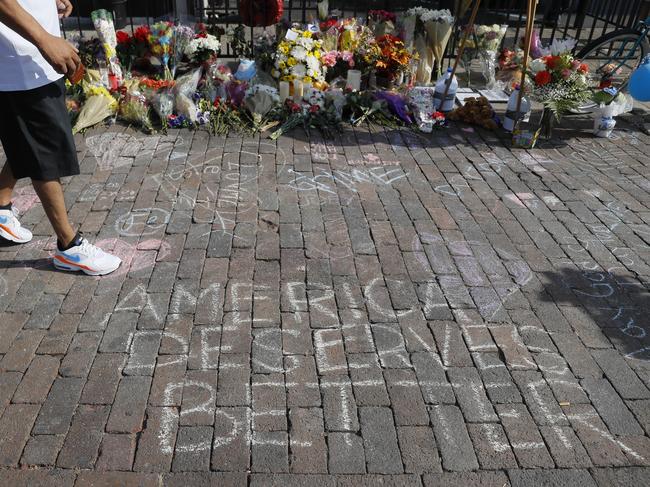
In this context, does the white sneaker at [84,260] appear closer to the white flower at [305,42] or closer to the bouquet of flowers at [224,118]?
the bouquet of flowers at [224,118]

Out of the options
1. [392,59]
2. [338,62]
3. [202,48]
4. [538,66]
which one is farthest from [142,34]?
[538,66]

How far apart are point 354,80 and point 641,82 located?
109 inches

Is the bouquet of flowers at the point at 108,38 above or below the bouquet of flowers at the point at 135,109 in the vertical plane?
above

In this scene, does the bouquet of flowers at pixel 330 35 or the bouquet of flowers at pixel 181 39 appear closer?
the bouquet of flowers at pixel 181 39

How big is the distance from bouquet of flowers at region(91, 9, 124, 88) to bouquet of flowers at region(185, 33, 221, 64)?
0.75 m

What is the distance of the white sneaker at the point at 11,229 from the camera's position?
139 inches

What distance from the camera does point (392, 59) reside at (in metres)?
6.09

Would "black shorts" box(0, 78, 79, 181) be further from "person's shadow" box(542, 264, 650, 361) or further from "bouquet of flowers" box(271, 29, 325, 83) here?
"bouquet of flowers" box(271, 29, 325, 83)

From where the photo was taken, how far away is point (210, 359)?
9.20 feet

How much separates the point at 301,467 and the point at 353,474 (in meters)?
0.21

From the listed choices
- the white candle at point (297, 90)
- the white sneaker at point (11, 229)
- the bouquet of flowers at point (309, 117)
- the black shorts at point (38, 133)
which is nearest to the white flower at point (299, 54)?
the white candle at point (297, 90)

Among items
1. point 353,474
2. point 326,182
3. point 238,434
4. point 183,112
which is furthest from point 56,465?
point 183,112

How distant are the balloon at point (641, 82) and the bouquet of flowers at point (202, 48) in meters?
4.19

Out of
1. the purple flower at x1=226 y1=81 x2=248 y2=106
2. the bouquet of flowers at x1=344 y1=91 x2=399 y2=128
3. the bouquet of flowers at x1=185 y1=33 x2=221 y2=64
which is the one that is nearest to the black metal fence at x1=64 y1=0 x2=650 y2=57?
the bouquet of flowers at x1=185 y1=33 x2=221 y2=64
